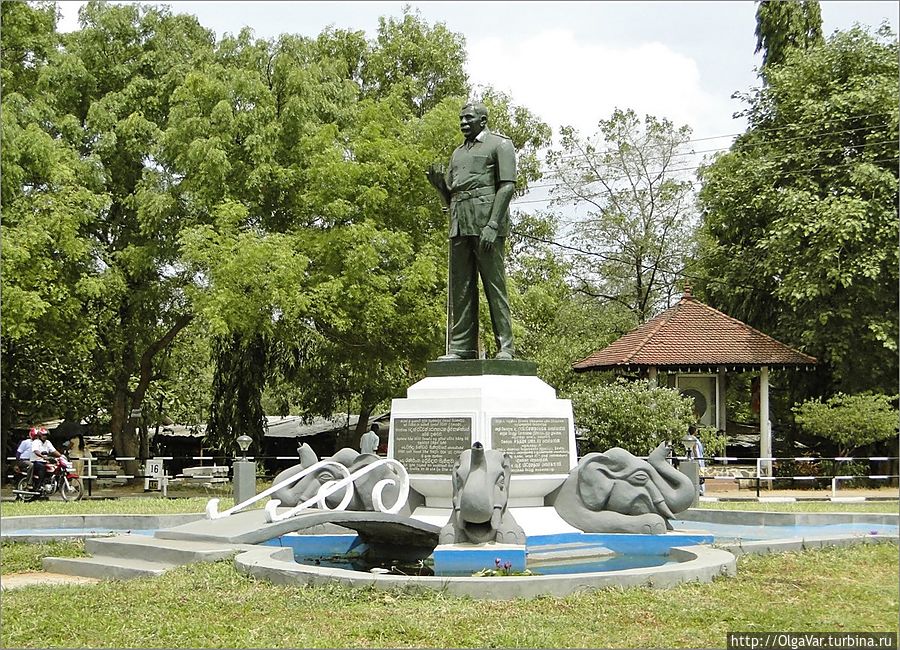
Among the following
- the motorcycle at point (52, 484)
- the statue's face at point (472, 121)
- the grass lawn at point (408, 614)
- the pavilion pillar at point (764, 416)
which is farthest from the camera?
the pavilion pillar at point (764, 416)

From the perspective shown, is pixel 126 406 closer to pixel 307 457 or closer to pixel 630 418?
pixel 630 418

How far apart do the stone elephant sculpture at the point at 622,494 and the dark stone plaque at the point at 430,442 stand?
1273mm

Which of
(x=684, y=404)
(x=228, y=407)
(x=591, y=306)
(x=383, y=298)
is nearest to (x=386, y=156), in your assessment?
(x=383, y=298)

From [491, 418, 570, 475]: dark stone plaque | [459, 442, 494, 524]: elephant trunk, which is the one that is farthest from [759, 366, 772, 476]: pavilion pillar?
[459, 442, 494, 524]: elephant trunk

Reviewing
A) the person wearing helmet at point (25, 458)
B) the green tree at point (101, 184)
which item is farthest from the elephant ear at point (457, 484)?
the green tree at point (101, 184)

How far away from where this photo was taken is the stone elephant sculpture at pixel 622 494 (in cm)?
1146

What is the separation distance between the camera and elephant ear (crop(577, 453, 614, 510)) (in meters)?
11.6

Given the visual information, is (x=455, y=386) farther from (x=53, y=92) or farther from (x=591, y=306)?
(x=591, y=306)

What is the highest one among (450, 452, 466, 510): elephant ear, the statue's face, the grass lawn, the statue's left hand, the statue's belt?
the statue's face

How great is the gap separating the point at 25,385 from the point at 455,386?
21766 millimetres

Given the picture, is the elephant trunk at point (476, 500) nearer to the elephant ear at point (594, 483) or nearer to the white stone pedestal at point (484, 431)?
the white stone pedestal at point (484, 431)

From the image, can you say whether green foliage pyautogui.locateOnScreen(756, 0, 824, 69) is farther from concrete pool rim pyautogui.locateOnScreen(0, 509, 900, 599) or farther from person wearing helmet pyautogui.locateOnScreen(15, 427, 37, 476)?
concrete pool rim pyautogui.locateOnScreen(0, 509, 900, 599)

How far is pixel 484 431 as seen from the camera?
11.6 metres

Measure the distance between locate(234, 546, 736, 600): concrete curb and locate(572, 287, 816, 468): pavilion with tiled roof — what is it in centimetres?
1950
